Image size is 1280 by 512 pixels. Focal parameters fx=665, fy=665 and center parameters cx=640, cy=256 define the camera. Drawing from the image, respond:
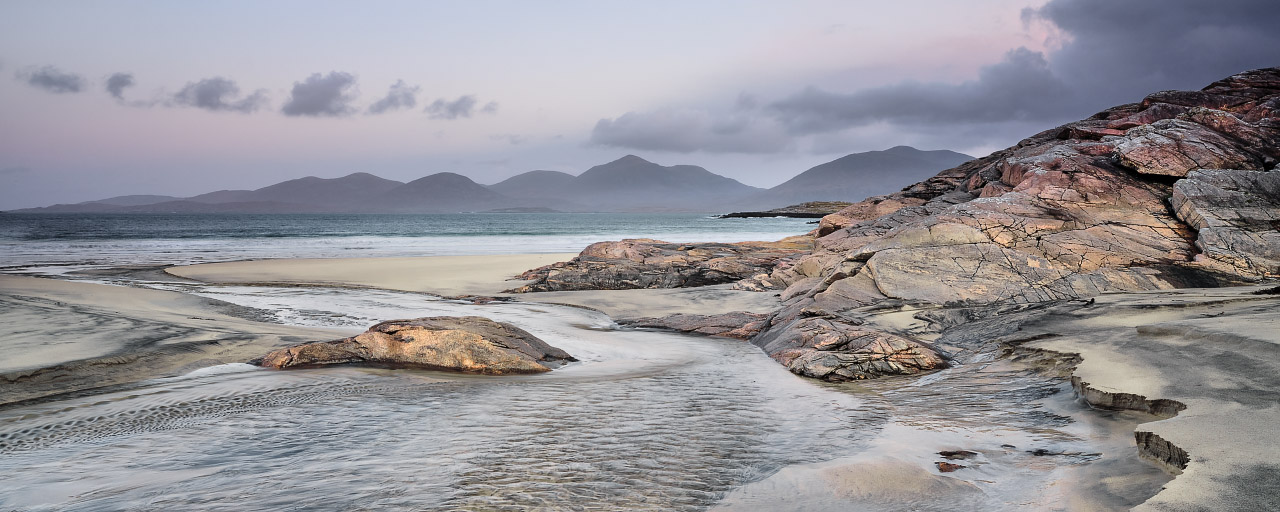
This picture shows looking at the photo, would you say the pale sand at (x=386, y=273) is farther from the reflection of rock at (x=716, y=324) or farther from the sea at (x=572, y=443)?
the sea at (x=572, y=443)

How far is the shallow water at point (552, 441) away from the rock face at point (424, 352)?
272mm

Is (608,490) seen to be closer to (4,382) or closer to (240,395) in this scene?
(240,395)

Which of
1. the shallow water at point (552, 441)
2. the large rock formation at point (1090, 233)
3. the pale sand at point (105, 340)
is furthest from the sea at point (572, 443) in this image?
the large rock formation at point (1090, 233)

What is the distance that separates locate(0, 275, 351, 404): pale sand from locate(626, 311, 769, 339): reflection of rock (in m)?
4.34

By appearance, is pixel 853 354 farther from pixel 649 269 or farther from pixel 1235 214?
pixel 649 269

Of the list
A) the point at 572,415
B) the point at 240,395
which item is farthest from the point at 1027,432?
the point at 240,395

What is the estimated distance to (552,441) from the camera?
439 centimetres

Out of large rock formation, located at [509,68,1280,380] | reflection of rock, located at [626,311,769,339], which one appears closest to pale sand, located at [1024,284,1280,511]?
large rock formation, located at [509,68,1280,380]

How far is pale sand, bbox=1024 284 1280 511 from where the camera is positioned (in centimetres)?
270

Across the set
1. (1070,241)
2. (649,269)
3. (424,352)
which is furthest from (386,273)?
(1070,241)

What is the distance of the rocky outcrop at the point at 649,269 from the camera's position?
14258 millimetres

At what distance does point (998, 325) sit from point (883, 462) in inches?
174

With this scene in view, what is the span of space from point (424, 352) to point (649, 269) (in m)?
8.43

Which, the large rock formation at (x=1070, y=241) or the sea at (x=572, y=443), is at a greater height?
the large rock formation at (x=1070, y=241)
